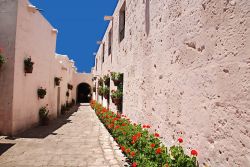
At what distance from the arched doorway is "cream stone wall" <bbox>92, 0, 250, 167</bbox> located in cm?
2848

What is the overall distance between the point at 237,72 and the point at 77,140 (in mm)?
5737

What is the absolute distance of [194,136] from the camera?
3.20 metres

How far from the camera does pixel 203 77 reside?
9.80 feet

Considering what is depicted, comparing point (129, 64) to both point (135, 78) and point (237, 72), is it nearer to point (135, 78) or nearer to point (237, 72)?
point (135, 78)

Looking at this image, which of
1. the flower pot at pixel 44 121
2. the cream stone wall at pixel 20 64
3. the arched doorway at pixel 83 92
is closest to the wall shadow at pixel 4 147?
the cream stone wall at pixel 20 64

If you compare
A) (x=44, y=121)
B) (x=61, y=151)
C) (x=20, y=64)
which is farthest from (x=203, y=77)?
(x=44, y=121)

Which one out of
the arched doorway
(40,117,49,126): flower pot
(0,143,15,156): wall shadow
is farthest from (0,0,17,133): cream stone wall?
the arched doorway

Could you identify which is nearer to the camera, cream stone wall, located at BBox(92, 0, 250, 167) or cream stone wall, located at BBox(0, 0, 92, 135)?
cream stone wall, located at BBox(92, 0, 250, 167)

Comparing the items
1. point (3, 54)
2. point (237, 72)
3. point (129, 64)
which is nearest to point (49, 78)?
point (3, 54)

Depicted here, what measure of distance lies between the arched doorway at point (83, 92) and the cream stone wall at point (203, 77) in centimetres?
2848

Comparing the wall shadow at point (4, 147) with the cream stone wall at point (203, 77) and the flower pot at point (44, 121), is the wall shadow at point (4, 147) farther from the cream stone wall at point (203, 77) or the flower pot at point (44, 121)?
the flower pot at point (44, 121)

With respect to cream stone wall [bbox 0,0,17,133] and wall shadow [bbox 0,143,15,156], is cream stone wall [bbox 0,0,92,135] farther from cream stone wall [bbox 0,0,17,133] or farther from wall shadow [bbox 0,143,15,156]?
wall shadow [bbox 0,143,15,156]

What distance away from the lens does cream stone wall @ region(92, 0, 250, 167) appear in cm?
233

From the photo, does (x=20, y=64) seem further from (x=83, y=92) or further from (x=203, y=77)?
(x=83, y=92)
